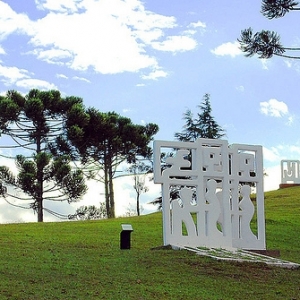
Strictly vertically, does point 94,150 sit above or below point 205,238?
above

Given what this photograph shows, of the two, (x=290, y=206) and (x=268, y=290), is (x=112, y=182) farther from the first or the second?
(x=268, y=290)

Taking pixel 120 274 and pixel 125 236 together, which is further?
pixel 125 236

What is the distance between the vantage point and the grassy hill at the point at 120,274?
24.7 feet

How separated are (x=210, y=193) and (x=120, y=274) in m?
4.17

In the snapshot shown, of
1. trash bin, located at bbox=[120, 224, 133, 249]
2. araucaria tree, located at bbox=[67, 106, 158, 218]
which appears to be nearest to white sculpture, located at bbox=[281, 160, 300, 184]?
araucaria tree, located at bbox=[67, 106, 158, 218]

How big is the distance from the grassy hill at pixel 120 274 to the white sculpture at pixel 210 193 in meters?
0.90

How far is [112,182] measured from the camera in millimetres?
Answer: 29656

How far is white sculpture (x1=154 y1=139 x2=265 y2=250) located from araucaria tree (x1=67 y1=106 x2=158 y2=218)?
16211 mm

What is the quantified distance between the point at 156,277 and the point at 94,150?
22546 millimetres

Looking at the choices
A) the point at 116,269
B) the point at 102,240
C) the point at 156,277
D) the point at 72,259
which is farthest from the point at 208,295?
the point at 102,240

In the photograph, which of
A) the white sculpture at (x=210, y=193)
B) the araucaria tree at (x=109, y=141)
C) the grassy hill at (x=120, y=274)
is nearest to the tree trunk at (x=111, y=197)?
the araucaria tree at (x=109, y=141)

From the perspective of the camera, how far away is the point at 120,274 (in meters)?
8.53

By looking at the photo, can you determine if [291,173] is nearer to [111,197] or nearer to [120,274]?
[111,197]

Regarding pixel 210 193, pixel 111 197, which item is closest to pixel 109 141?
pixel 111 197
